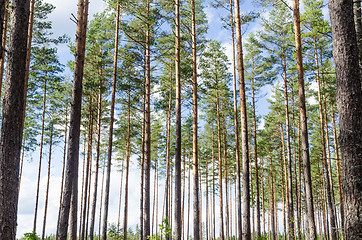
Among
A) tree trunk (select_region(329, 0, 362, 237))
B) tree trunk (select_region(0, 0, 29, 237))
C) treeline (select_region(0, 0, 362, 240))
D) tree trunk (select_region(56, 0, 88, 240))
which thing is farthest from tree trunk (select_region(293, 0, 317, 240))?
tree trunk (select_region(0, 0, 29, 237))

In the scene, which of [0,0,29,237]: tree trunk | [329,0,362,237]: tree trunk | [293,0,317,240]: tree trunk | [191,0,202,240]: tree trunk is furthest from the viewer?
[191,0,202,240]: tree trunk

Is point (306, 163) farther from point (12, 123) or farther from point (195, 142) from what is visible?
point (12, 123)

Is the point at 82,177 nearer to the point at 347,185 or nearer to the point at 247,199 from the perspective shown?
the point at 247,199

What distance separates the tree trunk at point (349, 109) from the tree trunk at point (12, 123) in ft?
20.3

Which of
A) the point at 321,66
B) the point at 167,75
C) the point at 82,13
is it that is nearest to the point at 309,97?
the point at 321,66

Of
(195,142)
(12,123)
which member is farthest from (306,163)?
(12,123)

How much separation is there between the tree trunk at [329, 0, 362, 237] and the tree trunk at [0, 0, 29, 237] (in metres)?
6.18

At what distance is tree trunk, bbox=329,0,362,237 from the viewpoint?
473 cm

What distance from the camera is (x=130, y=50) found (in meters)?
17.3

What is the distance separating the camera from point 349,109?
505 cm

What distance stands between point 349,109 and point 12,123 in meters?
6.49

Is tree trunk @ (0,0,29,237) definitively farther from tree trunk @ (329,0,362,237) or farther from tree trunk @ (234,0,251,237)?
tree trunk @ (234,0,251,237)

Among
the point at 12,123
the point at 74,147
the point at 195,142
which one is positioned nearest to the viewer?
the point at 12,123

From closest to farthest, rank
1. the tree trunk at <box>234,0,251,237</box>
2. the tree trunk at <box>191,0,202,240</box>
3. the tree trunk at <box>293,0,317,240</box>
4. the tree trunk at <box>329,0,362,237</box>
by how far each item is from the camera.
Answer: the tree trunk at <box>329,0,362,237</box>
the tree trunk at <box>234,0,251,237</box>
the tree trunk at <box>293,0,317,240</box>
the tree trunk at <box>191,0,202,240</box>
